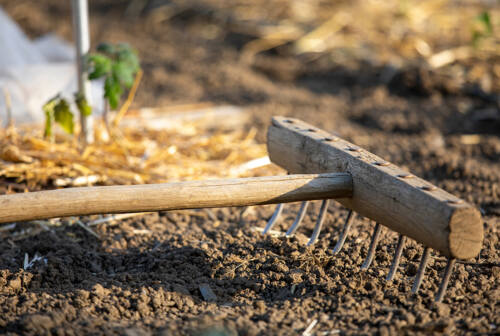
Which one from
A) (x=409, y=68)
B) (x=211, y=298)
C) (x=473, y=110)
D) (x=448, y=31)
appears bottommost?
(x=211, y=298)

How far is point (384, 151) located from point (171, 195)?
7.07ft

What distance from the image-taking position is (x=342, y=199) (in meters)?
2.10

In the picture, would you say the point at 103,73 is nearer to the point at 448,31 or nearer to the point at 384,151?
the point at 384,151

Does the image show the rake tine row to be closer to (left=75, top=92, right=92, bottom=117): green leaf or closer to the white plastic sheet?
(left=75, top=92, right=92, bottom=117): green leaf

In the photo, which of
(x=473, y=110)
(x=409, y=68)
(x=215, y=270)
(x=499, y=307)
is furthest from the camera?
(x=409, y=68)

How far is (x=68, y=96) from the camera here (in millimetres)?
3467

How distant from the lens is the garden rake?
1699 mm

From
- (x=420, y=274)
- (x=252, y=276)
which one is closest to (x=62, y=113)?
(x=252, y=276)

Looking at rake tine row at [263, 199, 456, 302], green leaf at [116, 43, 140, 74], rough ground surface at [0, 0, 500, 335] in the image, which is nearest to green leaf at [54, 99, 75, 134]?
green leaf at [116, 43, 140, 74]

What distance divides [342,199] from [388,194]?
26cm

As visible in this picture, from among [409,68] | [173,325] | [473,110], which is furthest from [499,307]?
[409,68]

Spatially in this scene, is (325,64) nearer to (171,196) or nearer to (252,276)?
(252,276)

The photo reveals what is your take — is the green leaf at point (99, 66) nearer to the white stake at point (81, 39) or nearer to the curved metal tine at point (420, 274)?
the white stake at point (81, 39)

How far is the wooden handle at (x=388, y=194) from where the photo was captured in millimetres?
1683
